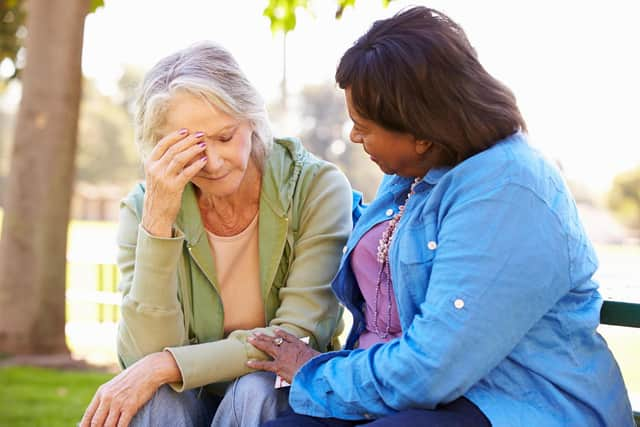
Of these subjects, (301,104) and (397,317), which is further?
(301,104)

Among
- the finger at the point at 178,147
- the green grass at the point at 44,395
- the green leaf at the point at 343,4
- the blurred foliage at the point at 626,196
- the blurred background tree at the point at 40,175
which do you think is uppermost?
the green leaf at the point at 343,4

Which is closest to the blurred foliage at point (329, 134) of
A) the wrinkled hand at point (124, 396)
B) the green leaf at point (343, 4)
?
the green leaf at point (343, 4)

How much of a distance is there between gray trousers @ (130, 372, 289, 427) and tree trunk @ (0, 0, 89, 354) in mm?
5009

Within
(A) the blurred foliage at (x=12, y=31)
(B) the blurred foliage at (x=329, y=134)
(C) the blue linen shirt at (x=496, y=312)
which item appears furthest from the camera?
(B) the blurred foliage at (x=329, y=134)

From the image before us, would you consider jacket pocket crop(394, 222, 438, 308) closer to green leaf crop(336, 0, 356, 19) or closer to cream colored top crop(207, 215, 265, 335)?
cream colored top crop(207, 215, 265, 335)

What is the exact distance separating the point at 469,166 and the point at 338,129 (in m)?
40.2

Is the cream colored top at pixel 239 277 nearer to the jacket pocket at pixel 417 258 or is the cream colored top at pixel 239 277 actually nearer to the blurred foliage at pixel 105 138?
the jacket pocket at pixel 417 258

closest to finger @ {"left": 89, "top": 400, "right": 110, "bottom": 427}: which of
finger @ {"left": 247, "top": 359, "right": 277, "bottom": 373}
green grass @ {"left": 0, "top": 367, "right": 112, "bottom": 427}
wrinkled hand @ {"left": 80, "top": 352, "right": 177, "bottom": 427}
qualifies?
wrinkled hand @ {"left": 80, "top": 352, "right": 177, "bottom": 427}

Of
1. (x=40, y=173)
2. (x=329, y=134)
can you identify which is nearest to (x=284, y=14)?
(x=40, y=173)

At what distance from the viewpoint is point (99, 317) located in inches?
419

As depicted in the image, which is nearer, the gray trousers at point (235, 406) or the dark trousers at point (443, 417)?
the dark trousers at point (443, 417)

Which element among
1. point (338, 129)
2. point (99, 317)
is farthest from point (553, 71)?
point (99, 317)

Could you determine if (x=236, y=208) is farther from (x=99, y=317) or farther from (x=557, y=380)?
(x=99, y=317)

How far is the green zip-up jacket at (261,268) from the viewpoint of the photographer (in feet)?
8.70
